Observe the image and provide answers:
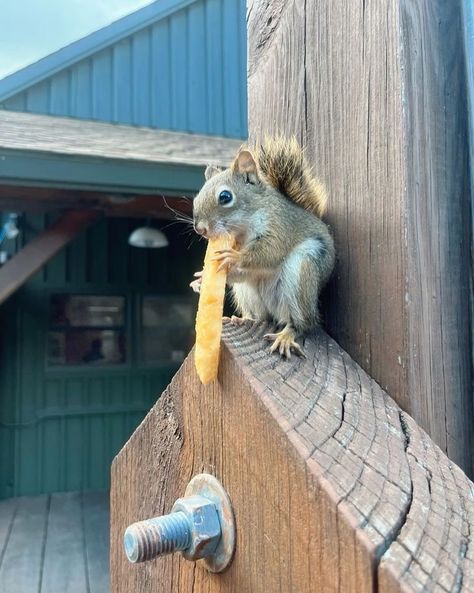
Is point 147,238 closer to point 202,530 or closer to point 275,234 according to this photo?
point 275,234

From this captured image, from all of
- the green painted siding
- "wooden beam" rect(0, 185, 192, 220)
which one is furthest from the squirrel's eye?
the green painted siding

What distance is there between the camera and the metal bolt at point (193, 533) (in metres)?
0.46

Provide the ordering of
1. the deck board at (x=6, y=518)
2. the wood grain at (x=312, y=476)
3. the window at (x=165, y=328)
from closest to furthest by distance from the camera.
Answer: the wood grain at (x=312, y=476) → the deck board at (x=6, y=518) → the window at (x=165, y=328)

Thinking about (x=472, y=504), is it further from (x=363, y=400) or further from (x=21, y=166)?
(x=21, y=166)

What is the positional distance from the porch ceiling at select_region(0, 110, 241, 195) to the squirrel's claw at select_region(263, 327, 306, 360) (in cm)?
228

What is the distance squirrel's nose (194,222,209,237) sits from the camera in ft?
2.91

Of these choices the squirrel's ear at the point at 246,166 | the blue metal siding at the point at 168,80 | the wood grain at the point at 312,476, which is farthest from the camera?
the blue metal siding at the point at 168,80

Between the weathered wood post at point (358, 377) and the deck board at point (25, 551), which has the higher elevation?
the weathered wood post at point (358, 377)

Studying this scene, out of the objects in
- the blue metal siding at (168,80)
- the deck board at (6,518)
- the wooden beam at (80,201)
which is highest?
the blue metal siding at (168,80)

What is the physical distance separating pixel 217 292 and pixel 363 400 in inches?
7.3

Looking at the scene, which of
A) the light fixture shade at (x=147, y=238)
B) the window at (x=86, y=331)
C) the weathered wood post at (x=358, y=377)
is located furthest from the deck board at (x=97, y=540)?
the weathered wood post at (x=358, y=377)

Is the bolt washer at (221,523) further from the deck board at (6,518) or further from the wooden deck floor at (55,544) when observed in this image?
the deck board at (6,518)

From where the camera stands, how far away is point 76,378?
454cm

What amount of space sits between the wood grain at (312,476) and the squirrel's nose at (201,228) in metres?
0.31
